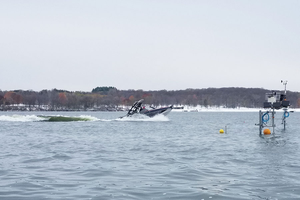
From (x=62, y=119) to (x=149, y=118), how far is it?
45.2ft

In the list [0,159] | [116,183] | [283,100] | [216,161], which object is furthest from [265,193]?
[283,100]

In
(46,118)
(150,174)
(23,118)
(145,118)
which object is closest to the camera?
(150,174)

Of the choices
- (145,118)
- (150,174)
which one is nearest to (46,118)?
(145,118)

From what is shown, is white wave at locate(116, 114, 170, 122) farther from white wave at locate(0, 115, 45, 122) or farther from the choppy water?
the choppy water

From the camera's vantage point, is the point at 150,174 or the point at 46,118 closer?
the point at 150,174

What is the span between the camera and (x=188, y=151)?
2123 centimetres

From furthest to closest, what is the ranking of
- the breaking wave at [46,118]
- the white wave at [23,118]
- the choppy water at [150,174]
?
1. the white wave at [23,118]
2. the breaking wave at [46,118]
3. the choppy water at [150,174]

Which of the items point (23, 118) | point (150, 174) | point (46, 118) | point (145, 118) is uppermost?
point (145, 118)

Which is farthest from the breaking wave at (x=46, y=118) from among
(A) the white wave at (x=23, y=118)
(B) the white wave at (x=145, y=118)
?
(B) the white wave at (x=145, y=118)

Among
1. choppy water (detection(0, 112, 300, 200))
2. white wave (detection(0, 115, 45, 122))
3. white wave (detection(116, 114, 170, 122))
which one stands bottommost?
choppy water (detection(0, 112, 300, 200))

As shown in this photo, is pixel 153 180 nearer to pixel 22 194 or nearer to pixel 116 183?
pixel 116 183

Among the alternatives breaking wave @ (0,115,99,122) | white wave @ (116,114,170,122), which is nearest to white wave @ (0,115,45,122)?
breaking wave @ (0,115,99,122)

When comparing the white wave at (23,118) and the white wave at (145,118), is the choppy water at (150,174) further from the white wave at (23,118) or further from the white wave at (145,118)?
the white wave at (23,118)

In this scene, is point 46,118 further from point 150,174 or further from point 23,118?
point 150,174
